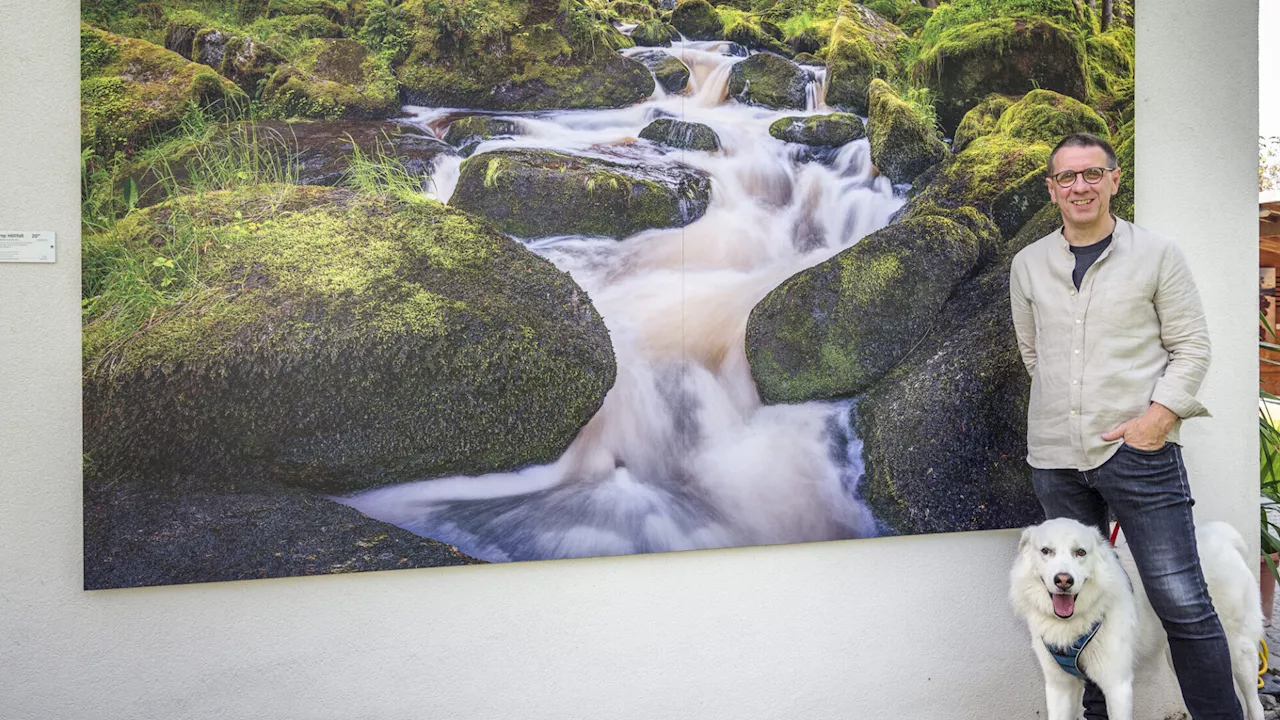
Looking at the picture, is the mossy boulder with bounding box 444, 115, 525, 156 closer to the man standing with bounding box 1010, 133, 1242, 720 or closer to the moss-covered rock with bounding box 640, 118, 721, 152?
the moss-covered rock with bounding box 640, 118, 721, 152

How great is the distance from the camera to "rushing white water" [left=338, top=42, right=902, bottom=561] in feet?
7.41

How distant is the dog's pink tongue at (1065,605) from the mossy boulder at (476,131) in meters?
1.87

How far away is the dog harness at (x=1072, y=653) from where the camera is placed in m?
2.01

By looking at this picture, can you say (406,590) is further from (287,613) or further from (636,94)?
(636,94)

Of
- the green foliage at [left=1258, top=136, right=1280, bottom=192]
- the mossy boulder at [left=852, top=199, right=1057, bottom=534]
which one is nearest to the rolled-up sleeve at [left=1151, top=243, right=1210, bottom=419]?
the mossy boulder at [left=852, top=199, right=1057, bottom=534]

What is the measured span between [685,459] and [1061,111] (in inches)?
68.4

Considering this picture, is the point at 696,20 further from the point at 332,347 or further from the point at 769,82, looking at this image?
the point at 332,347

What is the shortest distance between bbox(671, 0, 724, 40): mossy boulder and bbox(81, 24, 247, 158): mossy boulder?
1.34 metres

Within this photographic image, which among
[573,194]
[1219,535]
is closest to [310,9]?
[573,194]

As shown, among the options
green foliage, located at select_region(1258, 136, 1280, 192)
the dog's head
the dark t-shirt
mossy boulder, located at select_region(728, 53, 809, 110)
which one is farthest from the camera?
green foliage, located at select_region(1258, 136, 1280, 192)

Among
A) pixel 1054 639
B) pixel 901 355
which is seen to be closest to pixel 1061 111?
pixel 901 355

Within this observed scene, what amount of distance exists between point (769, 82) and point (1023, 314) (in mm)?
1035

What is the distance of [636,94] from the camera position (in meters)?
2.37

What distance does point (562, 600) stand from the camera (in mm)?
2336
